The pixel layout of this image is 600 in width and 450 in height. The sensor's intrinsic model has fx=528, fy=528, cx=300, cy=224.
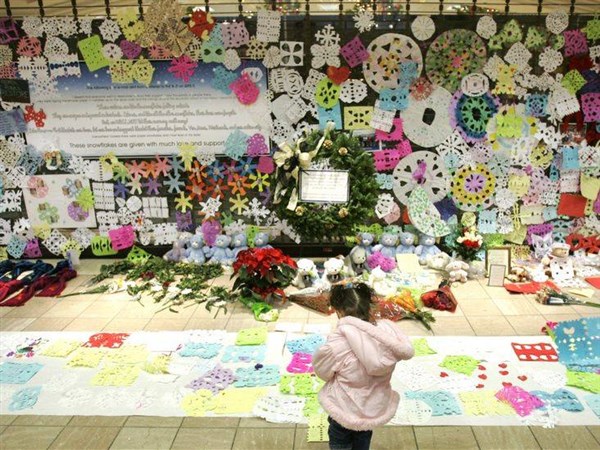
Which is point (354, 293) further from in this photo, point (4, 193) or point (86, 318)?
point (4, 193)

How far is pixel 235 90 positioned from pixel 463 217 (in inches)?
105

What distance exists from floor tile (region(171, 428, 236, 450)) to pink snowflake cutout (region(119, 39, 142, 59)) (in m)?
Result: 3.62

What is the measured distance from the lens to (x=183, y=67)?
5.15 metres

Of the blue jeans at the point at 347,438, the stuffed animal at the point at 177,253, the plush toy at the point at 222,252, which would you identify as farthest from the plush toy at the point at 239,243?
the blue jeans at the point at 347,438

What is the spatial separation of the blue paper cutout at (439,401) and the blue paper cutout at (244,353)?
111cm

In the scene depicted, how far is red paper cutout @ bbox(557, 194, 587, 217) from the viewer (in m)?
5.46

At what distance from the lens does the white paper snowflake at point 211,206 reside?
5.55 metres

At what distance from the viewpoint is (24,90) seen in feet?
17.3

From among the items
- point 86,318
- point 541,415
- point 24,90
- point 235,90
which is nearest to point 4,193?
point 24,90

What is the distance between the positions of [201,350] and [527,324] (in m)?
2.59

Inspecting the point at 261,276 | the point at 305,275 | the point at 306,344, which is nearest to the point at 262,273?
the point at 261,276

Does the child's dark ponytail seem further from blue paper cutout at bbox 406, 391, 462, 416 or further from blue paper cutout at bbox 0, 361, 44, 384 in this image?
blue paper cutout at bbox 0, 361, 44, 384

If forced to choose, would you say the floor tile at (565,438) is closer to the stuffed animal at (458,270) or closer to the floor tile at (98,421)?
the stuffed animal at (458,270)

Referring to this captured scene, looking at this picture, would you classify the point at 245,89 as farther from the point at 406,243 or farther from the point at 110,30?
the point at 406,243
